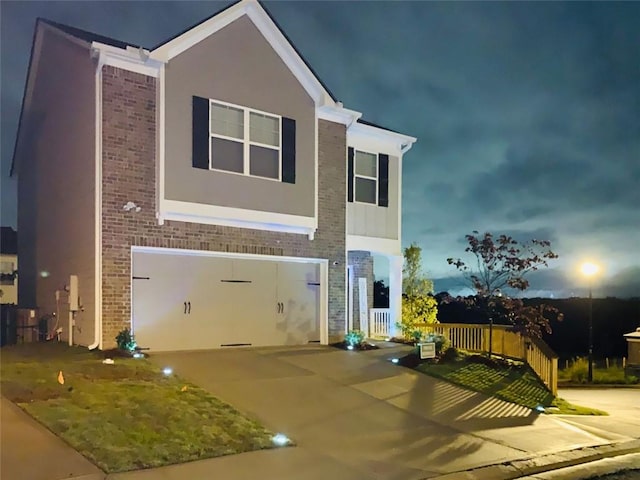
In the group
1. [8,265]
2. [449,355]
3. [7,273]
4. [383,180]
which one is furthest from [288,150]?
[8,265]

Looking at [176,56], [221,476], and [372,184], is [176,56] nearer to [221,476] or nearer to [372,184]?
[372,184]

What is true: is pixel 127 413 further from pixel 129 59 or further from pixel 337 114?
pixel 337 114

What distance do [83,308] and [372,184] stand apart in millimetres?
9193

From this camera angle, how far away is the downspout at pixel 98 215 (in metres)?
12.4

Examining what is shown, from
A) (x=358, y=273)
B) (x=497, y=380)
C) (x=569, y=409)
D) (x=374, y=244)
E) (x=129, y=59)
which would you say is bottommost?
(x=569, y=409)

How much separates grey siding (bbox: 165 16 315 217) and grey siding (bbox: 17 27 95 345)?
1.81 metres

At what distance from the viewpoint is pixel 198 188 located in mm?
13633

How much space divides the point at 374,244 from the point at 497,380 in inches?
233

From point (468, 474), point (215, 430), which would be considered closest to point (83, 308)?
point (215, 430)

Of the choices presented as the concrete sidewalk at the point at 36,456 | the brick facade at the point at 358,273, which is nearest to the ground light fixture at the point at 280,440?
the concrete sidewalk at the point at 36,456

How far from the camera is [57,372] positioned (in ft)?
33.8

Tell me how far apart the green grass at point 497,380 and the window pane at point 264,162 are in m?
5.92

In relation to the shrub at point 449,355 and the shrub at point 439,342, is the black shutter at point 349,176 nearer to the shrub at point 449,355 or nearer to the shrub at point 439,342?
the shrub at point 439,342

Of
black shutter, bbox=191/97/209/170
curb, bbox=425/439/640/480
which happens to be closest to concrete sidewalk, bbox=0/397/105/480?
curb, bbox=425/439/640/480
